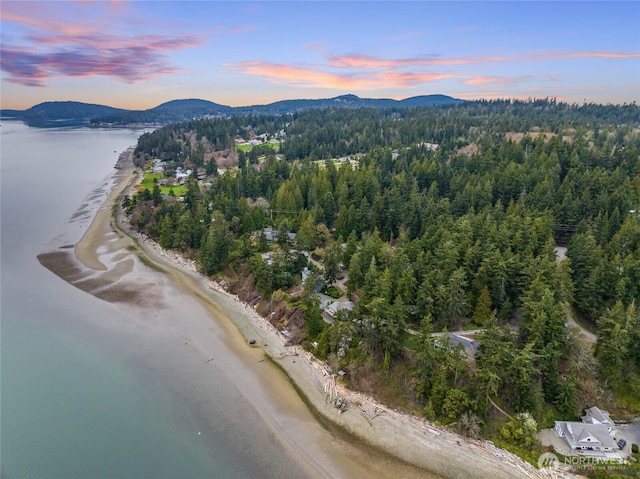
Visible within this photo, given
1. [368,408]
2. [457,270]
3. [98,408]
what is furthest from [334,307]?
[98,408]

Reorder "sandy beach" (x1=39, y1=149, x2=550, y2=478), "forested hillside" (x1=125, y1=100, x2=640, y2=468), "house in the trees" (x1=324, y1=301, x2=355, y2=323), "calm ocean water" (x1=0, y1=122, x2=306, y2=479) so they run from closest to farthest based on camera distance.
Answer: "sandy beach" (x1=39, y1=149, x2=550, y2=478) < "calm ocean water" (x1=0, y1=122, x2=306, y2=479) < "forested hillside" (x1=125, y1=100, x2=640, y2=468) < "house in the trees" (x1=324, y1=301, x2=355, y2=323)

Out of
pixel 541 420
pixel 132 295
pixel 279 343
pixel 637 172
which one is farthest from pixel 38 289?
pixel 637 172

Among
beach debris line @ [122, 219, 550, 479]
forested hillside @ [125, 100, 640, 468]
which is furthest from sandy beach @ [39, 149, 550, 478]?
forested hillside @ [125, 100, 640, 468]

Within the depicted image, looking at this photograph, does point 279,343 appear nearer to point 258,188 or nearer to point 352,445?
point 352,445

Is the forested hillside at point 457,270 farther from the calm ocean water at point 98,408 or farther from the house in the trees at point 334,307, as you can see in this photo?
the calm ocean water at point 98,408

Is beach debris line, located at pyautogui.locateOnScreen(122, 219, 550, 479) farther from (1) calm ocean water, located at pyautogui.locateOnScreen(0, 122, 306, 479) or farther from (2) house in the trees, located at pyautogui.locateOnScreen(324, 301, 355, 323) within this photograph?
(1) calm ocean water, located at pyautogui.locateOnScreen(0, 122, 306, 479)

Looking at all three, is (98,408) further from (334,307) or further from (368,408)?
(334,307)
